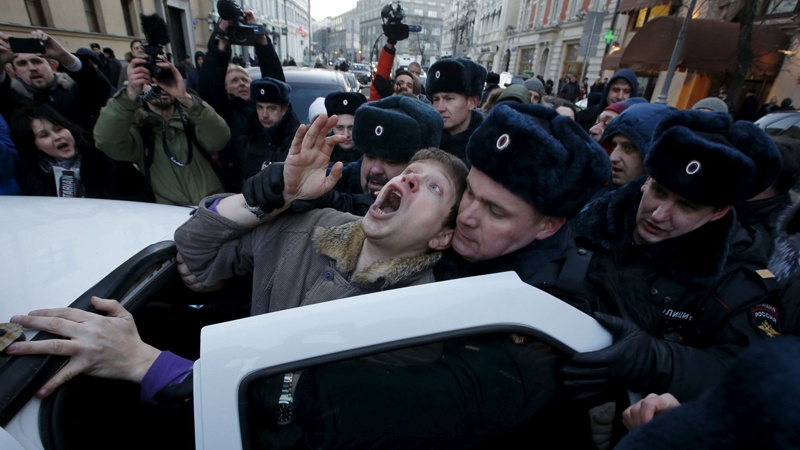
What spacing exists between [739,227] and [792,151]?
154cm

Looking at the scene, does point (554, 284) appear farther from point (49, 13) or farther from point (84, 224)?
point (49, 13)

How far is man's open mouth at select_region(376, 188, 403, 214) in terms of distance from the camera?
1573 millimetres

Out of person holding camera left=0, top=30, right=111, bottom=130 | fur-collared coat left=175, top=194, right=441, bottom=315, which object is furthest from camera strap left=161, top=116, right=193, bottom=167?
fur-collared coat left=175, top=194, right=441, bottom=315

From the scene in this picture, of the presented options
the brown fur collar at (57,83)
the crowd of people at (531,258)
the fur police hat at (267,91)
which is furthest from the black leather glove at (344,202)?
the brown fur collar at (57,83)

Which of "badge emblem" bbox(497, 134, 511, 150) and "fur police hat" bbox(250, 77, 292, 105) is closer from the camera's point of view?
"badge emblem" bbox(497, 134, 511, 150)

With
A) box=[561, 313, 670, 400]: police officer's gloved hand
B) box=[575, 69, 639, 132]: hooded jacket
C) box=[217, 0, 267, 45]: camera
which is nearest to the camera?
box=[561, 313, 670, 400]: police officer's gloved hand

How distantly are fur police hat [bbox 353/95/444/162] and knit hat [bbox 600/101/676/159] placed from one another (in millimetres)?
1251

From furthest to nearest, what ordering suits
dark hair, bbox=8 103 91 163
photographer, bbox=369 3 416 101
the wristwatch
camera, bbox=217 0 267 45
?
photographer, bbox=369 3 416 101 → camera, bbox=217 0 267 45 → dark hair, bbox=8 103 91 163 → the wristwatch

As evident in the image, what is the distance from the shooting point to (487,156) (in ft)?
4.66

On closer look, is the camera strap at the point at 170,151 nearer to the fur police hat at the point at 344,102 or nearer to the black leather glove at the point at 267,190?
the fur police hat at the point at 344,102

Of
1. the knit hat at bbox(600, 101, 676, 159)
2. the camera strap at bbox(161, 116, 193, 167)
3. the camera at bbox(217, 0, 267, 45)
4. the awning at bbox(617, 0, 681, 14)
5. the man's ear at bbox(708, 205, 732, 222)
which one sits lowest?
the camera strap at bbox(161, 116, 193, 167)

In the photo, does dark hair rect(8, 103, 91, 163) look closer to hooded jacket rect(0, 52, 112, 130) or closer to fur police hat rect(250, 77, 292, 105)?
hooded jacket rect(0, 52, 112, 130)

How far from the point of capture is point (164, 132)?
286 cm

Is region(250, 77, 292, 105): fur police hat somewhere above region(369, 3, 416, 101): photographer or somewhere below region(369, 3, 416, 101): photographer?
below
